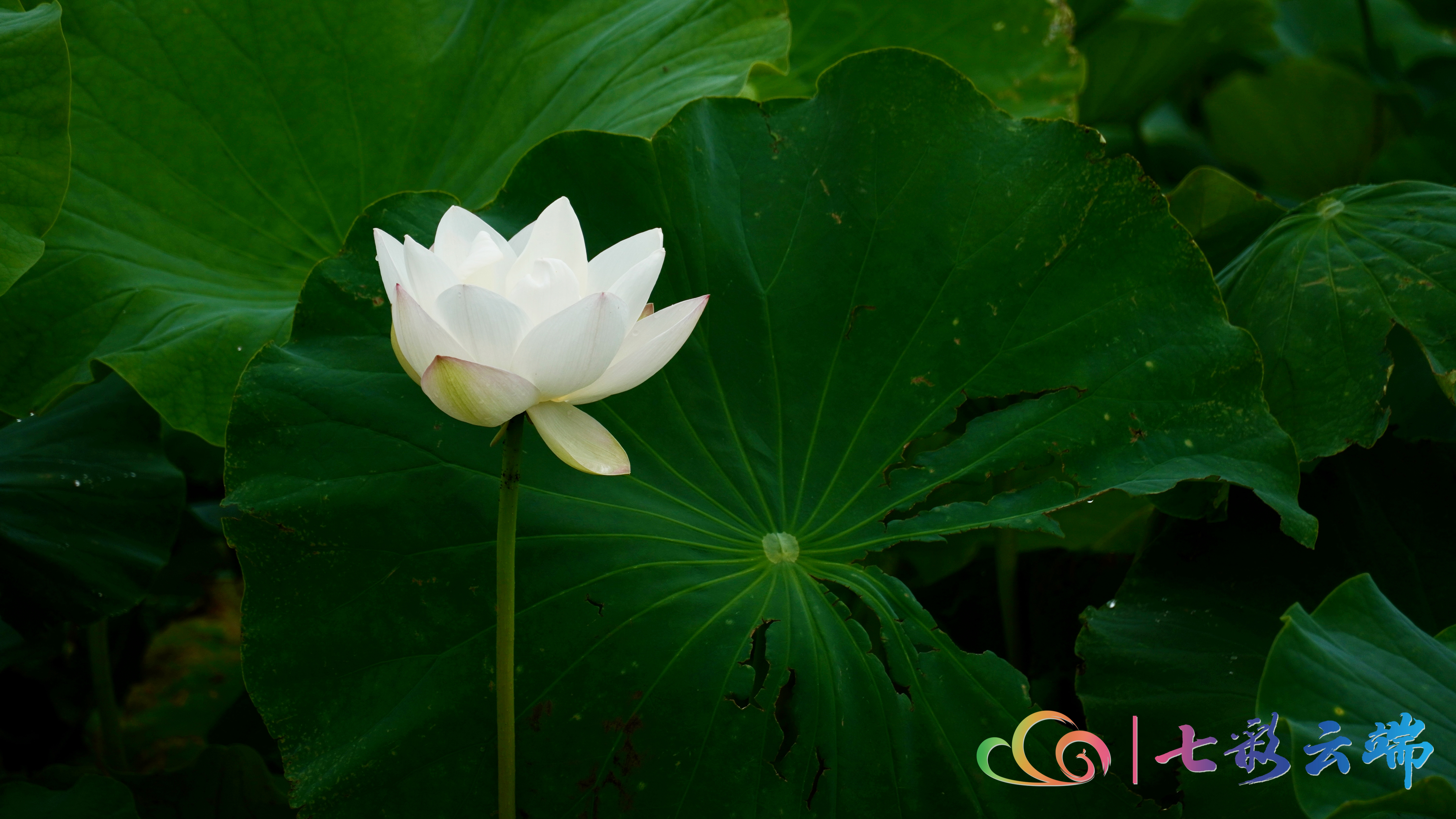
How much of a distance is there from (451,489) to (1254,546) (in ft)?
2.54

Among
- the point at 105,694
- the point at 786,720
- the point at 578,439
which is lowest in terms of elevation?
the point at 105,694

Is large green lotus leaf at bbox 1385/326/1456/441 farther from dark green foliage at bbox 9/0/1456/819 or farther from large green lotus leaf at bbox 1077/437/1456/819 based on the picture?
large green lotus leaf at bbox 1077/437/1456/819

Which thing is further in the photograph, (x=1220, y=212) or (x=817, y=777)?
(x=1220, y=212)

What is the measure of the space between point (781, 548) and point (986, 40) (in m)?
1.10

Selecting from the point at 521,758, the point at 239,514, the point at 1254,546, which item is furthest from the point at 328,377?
the point at 1254,546

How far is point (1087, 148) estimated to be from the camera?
96cm

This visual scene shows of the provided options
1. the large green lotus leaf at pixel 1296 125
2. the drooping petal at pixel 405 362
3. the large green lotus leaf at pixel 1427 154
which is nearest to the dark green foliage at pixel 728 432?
the drooping petal at pixel 405 362

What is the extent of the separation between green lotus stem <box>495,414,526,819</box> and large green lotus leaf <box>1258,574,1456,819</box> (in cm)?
50

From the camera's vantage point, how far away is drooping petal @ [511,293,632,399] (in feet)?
1.88

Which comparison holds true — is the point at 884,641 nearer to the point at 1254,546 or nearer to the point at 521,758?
the point at 521,758

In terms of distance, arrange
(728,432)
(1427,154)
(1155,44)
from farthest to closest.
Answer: (1155,44), (1427,154), (728,432)

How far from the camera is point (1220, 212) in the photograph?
4.03 ft

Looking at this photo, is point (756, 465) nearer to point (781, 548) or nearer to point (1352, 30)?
point (781, 548)

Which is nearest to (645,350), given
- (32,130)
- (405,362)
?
(405,362)
